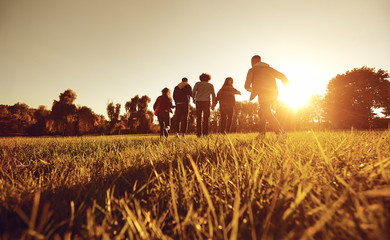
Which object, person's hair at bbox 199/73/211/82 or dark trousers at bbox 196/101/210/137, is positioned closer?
dark trousers at bbox 196/101/210/137

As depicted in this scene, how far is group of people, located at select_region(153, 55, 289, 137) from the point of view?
4.93m

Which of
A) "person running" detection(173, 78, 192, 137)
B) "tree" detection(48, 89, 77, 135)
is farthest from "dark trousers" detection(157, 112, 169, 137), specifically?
"tree" detection(48, 89, 77, 135)

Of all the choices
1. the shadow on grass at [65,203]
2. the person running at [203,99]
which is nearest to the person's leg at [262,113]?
the person running at [203,99]

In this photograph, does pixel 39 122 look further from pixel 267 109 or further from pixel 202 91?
pixel 267 109

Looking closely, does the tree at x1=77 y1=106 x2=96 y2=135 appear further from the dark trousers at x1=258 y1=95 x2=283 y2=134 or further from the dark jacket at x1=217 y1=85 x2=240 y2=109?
the dark trousers at x1=258 y1=95 x2=283 y2=134

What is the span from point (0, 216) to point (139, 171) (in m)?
0.96

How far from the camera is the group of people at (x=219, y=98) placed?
4934 millimetres

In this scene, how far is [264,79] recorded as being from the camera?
4945 millimetres

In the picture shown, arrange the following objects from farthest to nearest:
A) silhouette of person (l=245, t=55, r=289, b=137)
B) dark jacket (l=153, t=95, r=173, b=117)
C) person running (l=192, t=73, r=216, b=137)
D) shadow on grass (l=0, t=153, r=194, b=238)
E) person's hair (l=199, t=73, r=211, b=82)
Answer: dark jacket (l=153, t=95, r=173, b=117), person's hair (l=199, t=73, r=211, b=82), person running (l=192, t=73, r=216, b=137), silhouette of person (l=245, t=55, r=289, b=137), shadow on grass (l=0, t=153, r=194, b=238)

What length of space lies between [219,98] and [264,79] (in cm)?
281

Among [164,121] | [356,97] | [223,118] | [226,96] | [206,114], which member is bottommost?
[164,121]

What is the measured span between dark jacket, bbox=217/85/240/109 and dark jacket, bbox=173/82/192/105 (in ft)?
4.41

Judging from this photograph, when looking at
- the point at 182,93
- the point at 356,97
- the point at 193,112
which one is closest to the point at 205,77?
the point at 182,93

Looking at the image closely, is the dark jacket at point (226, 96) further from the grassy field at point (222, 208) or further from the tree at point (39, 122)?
the tree at point (39, 122)
